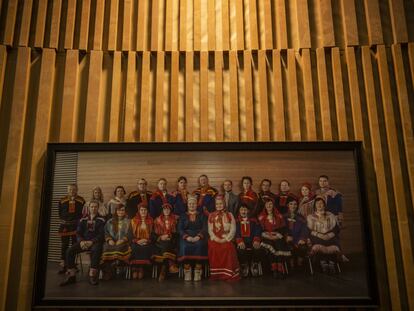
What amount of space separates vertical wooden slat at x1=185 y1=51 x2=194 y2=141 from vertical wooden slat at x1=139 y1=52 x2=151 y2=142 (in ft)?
1.21

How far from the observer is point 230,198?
358 centimetres

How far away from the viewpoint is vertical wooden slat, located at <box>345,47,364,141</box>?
3764 mm

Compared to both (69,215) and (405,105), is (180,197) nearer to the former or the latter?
(69,215)

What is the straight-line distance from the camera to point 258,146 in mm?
3643

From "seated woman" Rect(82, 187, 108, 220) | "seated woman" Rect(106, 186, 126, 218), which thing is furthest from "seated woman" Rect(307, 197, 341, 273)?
"seated woman" Rect(82, 187, 108, 220)

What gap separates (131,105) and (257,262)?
6.09ft

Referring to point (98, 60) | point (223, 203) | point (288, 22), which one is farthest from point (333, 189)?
point (98, 60)

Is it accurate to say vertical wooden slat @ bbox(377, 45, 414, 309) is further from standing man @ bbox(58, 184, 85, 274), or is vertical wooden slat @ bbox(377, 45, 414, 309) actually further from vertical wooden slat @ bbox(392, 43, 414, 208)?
standing man @ bbox(58, 184, 85, 274)

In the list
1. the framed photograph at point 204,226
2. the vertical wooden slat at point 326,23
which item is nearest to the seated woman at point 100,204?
the framed photograph at point 204,226

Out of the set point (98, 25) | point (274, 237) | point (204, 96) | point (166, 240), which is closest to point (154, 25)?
point (98, 25)

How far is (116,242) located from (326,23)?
292 cm

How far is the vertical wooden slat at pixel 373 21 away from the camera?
3.98 m

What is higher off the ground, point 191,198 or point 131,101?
point 131,101

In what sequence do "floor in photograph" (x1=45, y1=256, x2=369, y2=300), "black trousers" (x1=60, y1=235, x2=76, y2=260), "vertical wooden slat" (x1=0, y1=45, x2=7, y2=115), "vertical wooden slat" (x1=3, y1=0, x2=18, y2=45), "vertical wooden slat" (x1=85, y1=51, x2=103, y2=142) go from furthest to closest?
1. "vertical wooden slat" (x1=3, y1=0, x2=18, y2=45)
2. "vertical wooden slat" (x1=0, y1=45, x2=7, y2=115)
3. "vertical wooden slat" (x1=85, y1=51, x2=103, y2=142)
4. "black trousers" (x1=60, y1=235, x2=76, y2=260)
5. "floor in photograph" (x1=45, y1=256, x2=369, y2=300)
